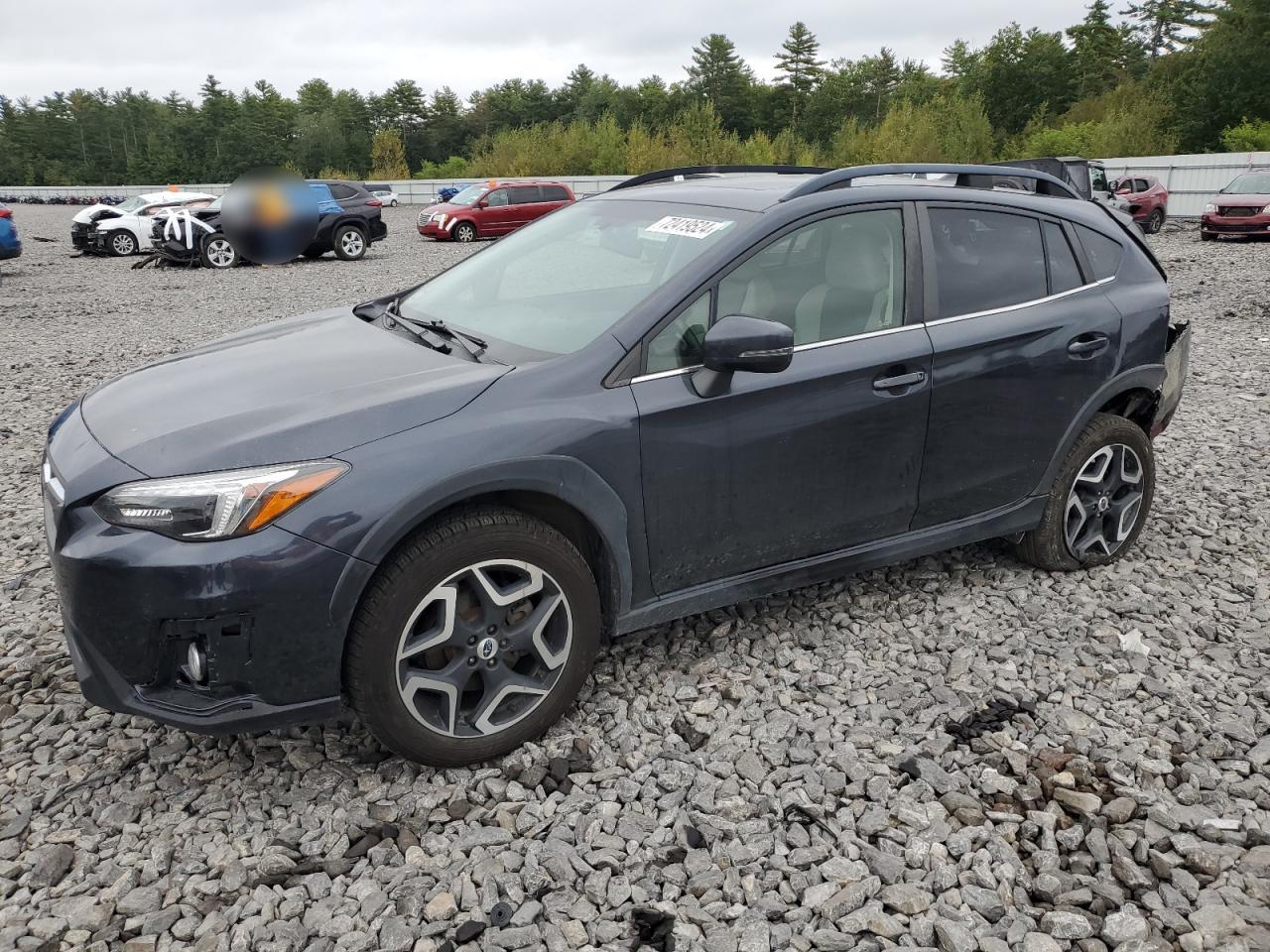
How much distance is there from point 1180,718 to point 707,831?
1.76m

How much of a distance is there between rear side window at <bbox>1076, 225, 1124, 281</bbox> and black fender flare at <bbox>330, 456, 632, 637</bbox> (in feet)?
8.41

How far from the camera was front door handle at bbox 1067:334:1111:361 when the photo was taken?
4020 millimetres

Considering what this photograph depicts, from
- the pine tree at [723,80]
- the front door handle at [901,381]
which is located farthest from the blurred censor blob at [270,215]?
the pine tree at [723,80]

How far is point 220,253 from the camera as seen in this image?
1836 cm

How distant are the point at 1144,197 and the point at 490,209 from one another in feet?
51.9

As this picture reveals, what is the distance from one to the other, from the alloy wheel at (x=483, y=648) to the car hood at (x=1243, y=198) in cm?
2193

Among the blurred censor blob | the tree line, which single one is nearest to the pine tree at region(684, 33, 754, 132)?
the tree line

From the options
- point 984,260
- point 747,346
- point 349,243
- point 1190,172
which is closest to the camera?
point 747,346

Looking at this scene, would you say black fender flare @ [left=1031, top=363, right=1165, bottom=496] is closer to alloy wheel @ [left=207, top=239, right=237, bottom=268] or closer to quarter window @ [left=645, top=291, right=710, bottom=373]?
quarter window @ [left=645, top=291, right=710, bottom=373]

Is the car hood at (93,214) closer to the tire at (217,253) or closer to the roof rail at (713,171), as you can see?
the tire at (217,253)

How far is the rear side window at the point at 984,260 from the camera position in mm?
3762

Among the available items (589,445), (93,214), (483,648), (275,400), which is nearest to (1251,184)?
(589,445)

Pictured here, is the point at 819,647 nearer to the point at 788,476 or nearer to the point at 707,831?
the point at 788,476

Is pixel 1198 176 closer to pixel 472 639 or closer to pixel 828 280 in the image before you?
pixel 828 280
